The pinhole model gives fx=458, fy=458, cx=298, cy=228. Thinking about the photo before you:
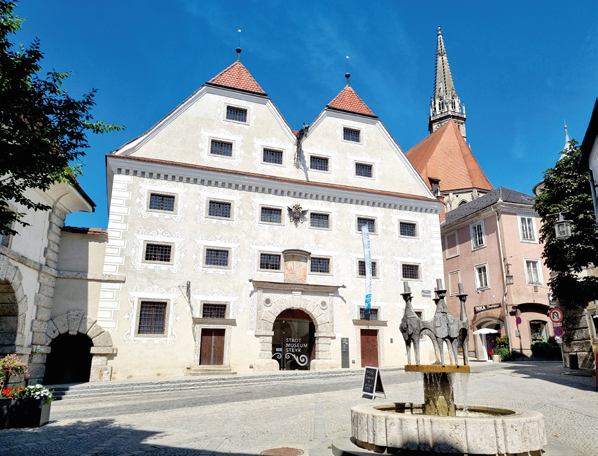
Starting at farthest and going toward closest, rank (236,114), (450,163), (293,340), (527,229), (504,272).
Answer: (450,163) → (527,229) → (504,272) → (236,114) → (293,340)

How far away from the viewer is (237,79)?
28.3 meters

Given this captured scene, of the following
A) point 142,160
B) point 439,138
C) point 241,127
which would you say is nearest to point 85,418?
point 142,160

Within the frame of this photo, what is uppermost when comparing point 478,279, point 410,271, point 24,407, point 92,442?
point 478,279

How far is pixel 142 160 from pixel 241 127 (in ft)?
20.3

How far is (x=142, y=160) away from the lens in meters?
24.2

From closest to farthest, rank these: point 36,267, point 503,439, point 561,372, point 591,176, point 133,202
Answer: point 503,439 → point 591,176 → point 36,267 → point 561,372 → point 133,202

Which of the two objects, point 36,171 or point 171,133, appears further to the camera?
point 171,133

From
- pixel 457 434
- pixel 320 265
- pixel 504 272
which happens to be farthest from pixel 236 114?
pixel 457 434

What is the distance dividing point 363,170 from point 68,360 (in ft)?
65.1

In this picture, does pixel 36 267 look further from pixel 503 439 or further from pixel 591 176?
pixel 591 176

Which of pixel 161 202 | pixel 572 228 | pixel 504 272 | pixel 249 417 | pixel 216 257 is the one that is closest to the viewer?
pixel 249 417

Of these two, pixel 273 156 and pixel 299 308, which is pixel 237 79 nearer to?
pixel 273 156

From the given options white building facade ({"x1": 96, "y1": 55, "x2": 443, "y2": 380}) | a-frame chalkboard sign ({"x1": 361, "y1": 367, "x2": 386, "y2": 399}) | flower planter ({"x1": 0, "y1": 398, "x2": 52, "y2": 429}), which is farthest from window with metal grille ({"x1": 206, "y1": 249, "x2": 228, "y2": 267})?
flower planter ({"x1": 0, "y1": 398, "x2": 52, "y2": 429})

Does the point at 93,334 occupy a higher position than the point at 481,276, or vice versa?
the point at 481,276
